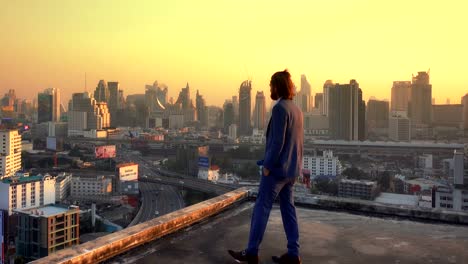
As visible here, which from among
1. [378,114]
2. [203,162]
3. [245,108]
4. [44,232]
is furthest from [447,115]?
[44,232]

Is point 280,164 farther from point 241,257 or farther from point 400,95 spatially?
point 400,95

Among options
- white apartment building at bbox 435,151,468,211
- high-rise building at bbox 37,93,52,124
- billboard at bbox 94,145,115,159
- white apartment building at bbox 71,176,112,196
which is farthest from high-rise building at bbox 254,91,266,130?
white apartment building at bbox 435,151,468,211

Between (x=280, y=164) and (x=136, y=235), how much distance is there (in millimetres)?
379

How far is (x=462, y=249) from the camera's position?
3.43 feet

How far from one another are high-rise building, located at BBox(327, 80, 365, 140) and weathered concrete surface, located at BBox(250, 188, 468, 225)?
68.9 ft

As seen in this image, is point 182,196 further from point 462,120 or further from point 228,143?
point 462,120

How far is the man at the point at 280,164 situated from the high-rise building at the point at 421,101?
28.7 metres

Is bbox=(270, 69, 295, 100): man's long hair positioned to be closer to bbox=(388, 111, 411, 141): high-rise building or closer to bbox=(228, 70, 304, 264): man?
bbox=(228, 70, 304, 264): man

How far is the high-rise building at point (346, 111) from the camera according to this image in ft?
72.0

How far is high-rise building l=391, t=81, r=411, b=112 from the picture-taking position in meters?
29.3

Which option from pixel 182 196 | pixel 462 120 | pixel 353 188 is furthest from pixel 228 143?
pixel 462 120

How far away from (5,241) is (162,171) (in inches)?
405

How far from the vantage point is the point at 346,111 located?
75.2ft

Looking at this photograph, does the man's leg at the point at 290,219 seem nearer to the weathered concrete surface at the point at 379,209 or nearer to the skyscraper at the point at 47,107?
the weathered concrete surface at the point at 379,209
